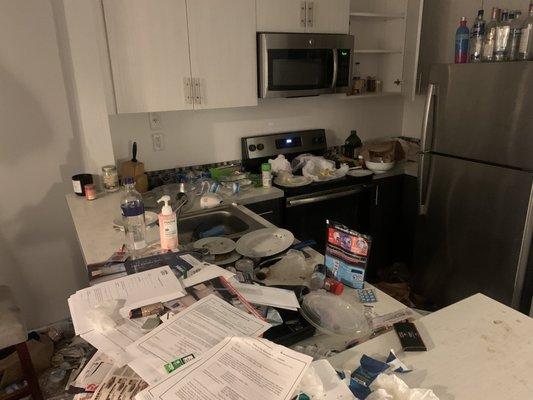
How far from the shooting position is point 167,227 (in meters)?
1.45

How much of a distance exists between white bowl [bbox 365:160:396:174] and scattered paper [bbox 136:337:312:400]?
2.30 metres

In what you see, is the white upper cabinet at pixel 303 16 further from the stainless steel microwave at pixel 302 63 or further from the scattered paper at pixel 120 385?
the scattered paper at pixel 120 385

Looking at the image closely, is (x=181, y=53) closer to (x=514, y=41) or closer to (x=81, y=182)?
(x=81, y=182)

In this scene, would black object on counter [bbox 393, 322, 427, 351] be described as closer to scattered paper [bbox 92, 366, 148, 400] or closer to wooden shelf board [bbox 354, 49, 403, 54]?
scattered paper [bbox 92, 366, 148, 400]

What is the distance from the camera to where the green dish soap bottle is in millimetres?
3202

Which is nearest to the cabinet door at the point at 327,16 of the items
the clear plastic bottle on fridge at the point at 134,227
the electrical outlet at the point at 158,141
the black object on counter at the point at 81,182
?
the electrical outlet at the point at 158,141

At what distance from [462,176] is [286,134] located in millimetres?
1237

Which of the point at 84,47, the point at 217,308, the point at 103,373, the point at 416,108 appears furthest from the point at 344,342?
the point at 416,108

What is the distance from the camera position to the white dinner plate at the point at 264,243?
4.96 ft

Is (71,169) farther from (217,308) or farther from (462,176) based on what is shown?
(462,176)

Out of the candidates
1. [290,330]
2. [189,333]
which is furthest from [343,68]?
[189,333]

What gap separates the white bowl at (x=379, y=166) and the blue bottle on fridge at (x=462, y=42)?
0.80 meters

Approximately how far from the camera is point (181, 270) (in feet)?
4.17

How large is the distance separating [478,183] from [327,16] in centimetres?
142
